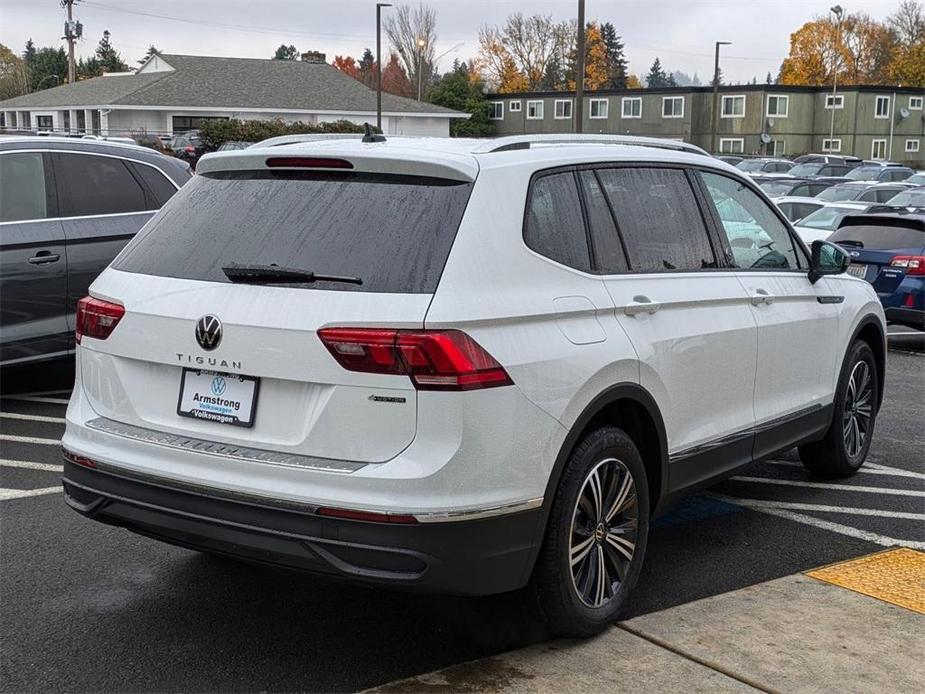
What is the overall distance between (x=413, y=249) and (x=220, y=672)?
1.65 metres

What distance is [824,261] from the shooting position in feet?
20.2

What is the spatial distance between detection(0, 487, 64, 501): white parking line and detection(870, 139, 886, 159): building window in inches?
2943

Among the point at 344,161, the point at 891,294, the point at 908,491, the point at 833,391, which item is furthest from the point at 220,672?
the point at 891,294

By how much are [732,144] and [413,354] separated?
73377 mm

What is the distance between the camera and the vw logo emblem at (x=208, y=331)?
3.86 metres

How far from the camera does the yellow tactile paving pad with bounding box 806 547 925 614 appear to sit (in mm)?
4868

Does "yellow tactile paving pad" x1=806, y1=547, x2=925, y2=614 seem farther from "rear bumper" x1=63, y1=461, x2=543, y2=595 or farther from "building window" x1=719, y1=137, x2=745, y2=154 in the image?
"building window" x1=719, y1=137, x2=745, y2=154

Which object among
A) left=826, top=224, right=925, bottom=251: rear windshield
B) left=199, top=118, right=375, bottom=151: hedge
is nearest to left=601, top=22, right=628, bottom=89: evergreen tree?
left=199, top=118, right=375, bottom=151: hedge

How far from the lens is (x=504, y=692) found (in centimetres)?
386

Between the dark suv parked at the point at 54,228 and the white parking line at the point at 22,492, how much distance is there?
203 cm

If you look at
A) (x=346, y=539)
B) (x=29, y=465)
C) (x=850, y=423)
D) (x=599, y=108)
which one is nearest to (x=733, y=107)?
(x=599, y=108)

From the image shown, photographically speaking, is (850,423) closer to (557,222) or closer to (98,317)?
(557,222)

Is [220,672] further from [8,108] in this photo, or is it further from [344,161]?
[8,108]

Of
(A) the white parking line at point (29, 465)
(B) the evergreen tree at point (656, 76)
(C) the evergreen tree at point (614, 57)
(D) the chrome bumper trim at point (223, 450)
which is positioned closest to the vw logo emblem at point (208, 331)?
(D) the chrome bumper trim at point (223, 450)
